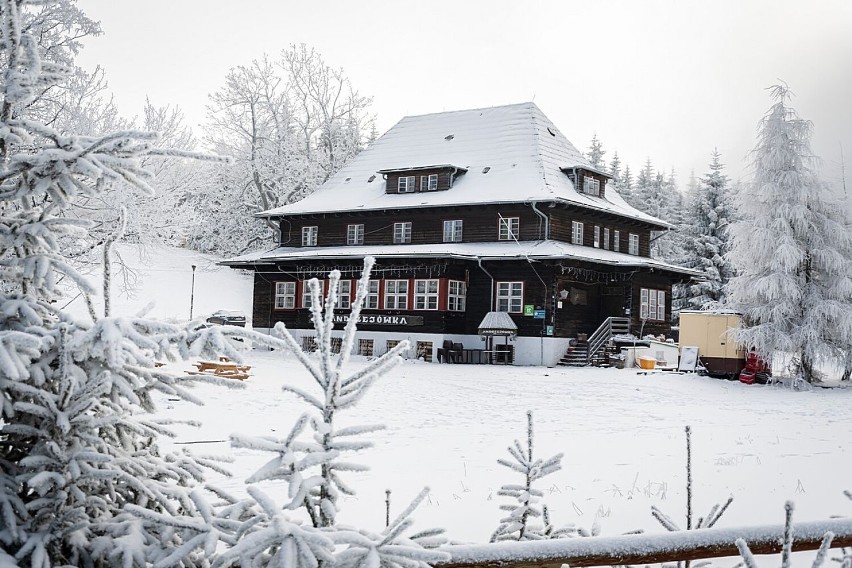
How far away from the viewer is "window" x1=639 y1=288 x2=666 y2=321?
36438 mm

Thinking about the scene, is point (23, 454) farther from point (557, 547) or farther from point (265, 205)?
point (265, 205)

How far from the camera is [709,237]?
51281 mm

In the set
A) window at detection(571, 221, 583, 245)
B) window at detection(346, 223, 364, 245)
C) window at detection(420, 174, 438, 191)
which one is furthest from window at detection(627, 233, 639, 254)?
window at detection(346, 223, 364, 245)

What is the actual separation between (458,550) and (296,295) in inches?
1376

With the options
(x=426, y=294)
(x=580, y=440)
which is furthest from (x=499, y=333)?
(x=580, y=440)

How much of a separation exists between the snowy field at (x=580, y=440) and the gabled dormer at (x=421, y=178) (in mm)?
12246

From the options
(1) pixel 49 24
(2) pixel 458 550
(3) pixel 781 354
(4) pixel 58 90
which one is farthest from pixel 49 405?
(3) pixel 781 354

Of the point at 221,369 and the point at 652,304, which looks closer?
the point at 221,369

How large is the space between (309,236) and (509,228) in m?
11.5

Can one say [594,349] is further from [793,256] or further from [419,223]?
[419,223]

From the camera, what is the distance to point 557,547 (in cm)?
338

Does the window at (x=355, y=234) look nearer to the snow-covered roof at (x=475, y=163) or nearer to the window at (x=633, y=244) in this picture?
the snow-covered roof at (x=475, y=163)

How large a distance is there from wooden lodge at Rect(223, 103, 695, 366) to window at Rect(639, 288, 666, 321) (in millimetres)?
93

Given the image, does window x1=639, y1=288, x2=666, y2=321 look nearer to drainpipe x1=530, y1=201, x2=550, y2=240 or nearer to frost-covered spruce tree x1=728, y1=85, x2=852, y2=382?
drainpipe x1=530, y1=201, x2=550, y2=240
